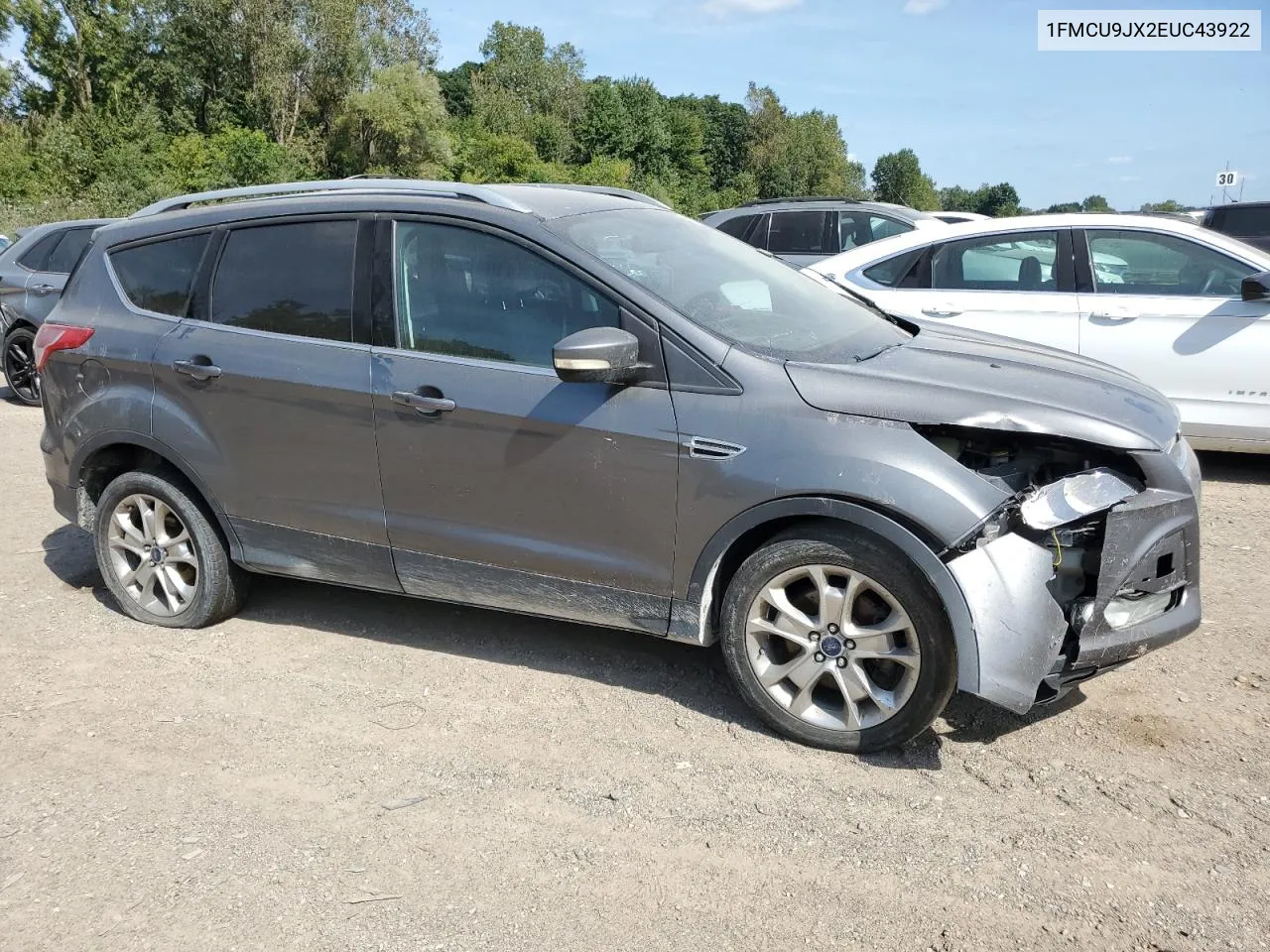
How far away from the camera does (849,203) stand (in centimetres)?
1403

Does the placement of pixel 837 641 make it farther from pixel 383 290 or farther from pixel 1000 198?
pixel 1000 198

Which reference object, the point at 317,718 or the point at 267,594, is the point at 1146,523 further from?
the point at 267,594

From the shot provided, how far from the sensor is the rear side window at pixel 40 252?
1077cm

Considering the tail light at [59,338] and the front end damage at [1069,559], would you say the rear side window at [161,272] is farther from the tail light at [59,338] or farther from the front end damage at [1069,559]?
the front end damage at [1069,559]

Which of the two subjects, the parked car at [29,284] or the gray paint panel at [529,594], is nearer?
the gray paint panel at [529,594]

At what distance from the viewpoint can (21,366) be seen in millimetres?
10820

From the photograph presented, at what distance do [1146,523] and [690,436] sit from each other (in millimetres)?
1477

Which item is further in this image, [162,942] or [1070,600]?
[1070,600]

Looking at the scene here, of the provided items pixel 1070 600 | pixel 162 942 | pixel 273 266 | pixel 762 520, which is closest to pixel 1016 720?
pixel 1070 600

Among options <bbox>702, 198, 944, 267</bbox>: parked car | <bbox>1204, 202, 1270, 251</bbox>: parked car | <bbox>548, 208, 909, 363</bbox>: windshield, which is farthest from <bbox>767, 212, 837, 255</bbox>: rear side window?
<bbox>548, 208, 909, 363</bbox>: windshield

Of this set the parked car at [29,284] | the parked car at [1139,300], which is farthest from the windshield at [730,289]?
the parked car at [29,284]

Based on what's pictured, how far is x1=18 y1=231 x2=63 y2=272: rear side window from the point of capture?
10.8 m

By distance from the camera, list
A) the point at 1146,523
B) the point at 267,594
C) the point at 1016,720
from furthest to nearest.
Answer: the point at 267,594 → the point at 1016,720 → the point at 1146,523

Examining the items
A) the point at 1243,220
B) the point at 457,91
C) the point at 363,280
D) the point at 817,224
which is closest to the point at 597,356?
the point at 363,280
